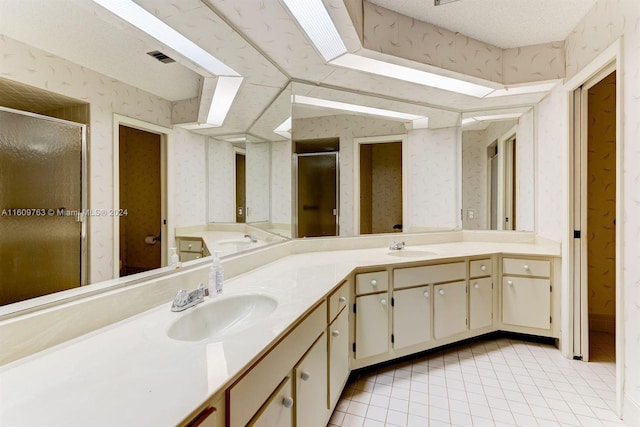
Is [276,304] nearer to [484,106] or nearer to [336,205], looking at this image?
[336,205]

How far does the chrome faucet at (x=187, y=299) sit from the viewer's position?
1.13 m

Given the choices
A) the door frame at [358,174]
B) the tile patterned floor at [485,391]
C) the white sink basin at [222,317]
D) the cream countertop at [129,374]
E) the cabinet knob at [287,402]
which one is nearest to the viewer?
the cream countertop at [129,374]

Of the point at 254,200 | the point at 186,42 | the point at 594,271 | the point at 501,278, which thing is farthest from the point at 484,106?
the point at 186,42

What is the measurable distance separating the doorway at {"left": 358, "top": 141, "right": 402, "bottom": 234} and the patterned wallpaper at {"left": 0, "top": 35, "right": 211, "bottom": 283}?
1942mm

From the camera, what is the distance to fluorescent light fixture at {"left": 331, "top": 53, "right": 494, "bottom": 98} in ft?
6.39

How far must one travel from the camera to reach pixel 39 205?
0.83m

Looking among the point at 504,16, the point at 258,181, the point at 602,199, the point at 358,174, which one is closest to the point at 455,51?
the point at 504,16

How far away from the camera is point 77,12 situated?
0.91m

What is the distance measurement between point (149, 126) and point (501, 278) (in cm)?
271

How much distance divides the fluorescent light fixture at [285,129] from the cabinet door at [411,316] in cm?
146

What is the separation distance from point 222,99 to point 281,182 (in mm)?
930

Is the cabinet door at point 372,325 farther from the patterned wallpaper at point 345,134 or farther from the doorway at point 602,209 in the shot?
the doorway at point 602,209

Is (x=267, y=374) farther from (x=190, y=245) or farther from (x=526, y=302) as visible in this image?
(x=526, y=302)

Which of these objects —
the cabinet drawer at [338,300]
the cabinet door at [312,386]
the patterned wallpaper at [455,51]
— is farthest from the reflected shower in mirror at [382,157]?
the cabinet door at [312,386]
